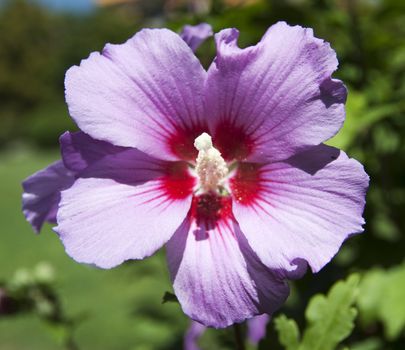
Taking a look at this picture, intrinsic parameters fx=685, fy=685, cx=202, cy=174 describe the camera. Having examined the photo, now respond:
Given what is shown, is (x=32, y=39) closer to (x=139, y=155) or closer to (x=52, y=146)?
(x=52, y=146)

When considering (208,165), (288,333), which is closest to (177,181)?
(208,165)

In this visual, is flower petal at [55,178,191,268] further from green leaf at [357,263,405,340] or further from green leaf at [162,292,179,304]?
green leaf at [357,263,405,340]

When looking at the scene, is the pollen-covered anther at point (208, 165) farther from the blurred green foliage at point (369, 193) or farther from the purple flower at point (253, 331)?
the purple flower at point (253, 331)

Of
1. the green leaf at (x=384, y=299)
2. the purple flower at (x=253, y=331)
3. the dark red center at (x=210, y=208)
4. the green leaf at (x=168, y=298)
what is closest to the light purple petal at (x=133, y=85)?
the dark red center at (x=210, y=208)

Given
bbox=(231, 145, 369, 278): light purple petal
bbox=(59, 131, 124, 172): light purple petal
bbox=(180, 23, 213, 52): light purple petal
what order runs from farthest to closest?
bbox=(180, 23, 213, 52): light purple petal < bbox=(59, 131, 124, 172): light purple petal < bbox=(231, 145, 369, 278): light purple petal

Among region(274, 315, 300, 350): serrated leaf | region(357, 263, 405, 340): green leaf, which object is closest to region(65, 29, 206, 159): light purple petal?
region(274, 315, 300, 350): serrated leaf
